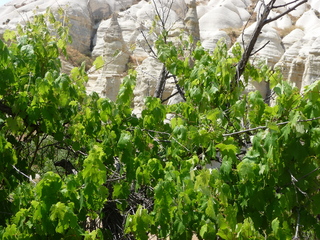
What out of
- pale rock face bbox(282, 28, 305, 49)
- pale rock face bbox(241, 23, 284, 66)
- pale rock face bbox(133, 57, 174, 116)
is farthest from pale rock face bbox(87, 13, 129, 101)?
pale rock face bbox(282, 28, 305, 49)

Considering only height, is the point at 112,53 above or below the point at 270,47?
below

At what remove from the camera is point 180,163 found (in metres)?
3.27

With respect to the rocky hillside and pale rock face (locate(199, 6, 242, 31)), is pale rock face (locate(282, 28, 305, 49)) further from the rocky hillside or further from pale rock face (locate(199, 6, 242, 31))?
pale rock face (locate(199, 6, 242, 31))

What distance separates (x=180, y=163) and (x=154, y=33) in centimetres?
1938

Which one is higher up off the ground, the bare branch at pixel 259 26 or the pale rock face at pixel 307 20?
the bare branch at pixel 259 26

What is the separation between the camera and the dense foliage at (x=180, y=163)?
257 centimetres

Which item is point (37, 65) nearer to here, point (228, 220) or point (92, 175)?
point (92, 175)

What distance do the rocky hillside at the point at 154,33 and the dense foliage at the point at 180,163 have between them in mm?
10538

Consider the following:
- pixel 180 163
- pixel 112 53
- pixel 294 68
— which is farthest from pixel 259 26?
pixel 112 53

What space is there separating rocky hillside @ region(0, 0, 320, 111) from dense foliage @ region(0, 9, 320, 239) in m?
10.5

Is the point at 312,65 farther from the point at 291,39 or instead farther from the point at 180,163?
the point at 180,163

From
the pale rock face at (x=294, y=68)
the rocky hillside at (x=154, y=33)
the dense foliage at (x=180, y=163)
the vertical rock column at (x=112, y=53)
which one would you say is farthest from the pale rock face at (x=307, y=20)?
the dense foliage at (x=180, y=163)

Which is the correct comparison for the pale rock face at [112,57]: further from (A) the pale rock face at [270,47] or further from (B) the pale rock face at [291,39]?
(B) the pale rock face at [291,39]

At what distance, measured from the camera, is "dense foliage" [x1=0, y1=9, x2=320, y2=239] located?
257 cm
